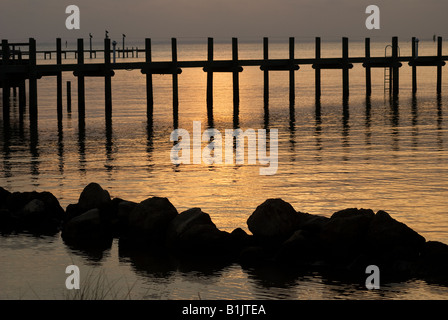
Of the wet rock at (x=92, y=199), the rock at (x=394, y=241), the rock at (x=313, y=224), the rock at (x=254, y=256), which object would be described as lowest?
the rock at (x=254, y=256)

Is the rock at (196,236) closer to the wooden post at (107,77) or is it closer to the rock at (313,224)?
the rock at (313,224)

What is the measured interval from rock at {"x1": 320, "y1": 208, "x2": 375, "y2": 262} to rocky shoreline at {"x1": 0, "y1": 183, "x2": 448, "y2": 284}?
0.01 metres

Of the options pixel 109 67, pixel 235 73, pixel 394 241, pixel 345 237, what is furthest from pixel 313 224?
pixel 235 73

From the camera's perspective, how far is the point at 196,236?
1397 centimetres

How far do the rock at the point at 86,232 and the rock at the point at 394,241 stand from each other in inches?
181

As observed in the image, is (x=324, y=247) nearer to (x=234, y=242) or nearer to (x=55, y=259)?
(x=234, y=242)

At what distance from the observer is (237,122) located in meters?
39.2

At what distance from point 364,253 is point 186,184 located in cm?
816

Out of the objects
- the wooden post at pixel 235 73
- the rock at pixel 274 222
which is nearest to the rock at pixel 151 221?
the rock at pixel 274 222

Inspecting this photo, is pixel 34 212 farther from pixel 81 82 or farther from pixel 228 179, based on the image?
pixel 81 82

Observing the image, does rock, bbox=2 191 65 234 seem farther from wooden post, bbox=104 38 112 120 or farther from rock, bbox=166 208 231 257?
wooden post, bbox=104 38 112 120

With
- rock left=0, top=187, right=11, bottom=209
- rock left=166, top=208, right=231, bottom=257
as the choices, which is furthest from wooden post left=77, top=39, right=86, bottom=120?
rock left=166, top=208, right=231, bottom=257

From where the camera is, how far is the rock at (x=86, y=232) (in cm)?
1495
